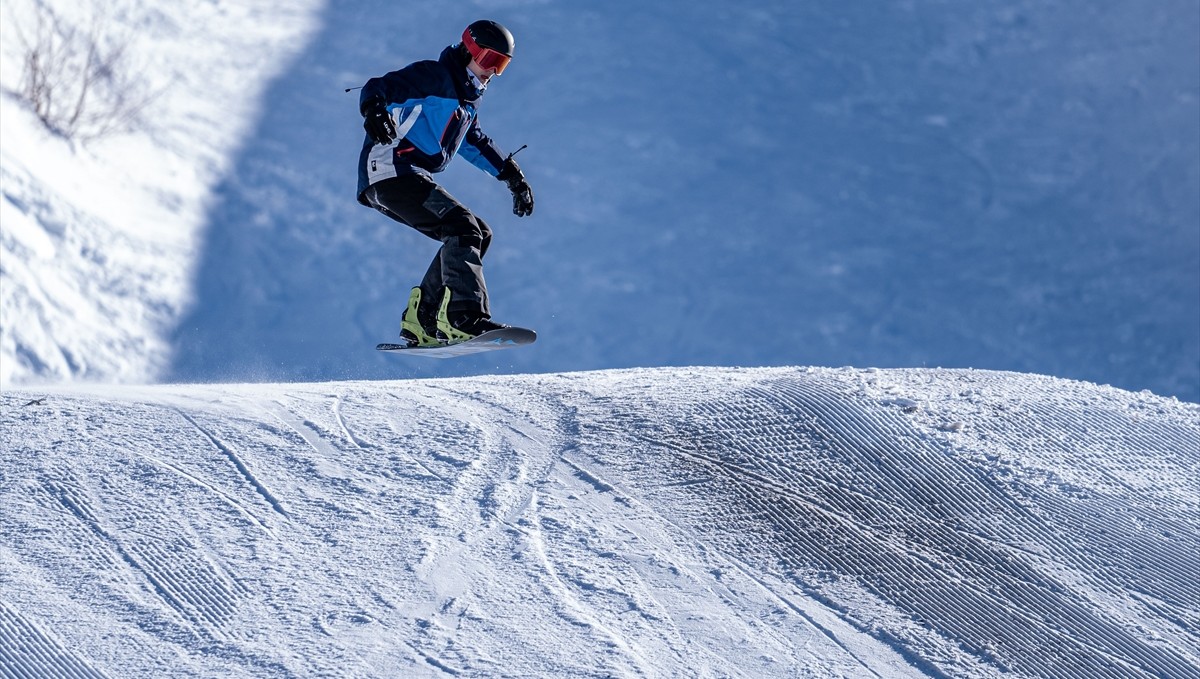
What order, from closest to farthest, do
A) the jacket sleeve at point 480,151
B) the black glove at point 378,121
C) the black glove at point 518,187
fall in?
the black glove at point 378,121 < the jacket sleeve at point 480,151 < the black glove at point 518,187

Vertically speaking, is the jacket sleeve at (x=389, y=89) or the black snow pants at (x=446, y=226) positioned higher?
the jacket sleeve at (x=389, y=89)

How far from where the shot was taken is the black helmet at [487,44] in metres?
5.84

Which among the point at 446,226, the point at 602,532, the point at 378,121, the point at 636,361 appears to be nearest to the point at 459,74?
the point at 378,121

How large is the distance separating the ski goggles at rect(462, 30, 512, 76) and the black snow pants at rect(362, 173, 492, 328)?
62 centimetres

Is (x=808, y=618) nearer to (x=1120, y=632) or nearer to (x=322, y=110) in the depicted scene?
(x=1120, y=632)

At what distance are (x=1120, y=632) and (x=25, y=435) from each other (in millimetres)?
5256

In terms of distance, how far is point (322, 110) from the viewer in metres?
22.2

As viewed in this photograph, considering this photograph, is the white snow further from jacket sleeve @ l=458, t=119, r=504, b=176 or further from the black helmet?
the black helmet

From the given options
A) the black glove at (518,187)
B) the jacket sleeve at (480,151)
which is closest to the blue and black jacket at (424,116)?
the jacket sleeve at (480,151)

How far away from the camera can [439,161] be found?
20.0 feet

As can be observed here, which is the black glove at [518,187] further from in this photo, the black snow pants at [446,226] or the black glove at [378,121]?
the black glove at [378,121]

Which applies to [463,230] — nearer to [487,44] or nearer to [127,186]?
[487,44]

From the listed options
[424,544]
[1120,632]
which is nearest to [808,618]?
[1120,632]

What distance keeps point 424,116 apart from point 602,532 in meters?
2.14
